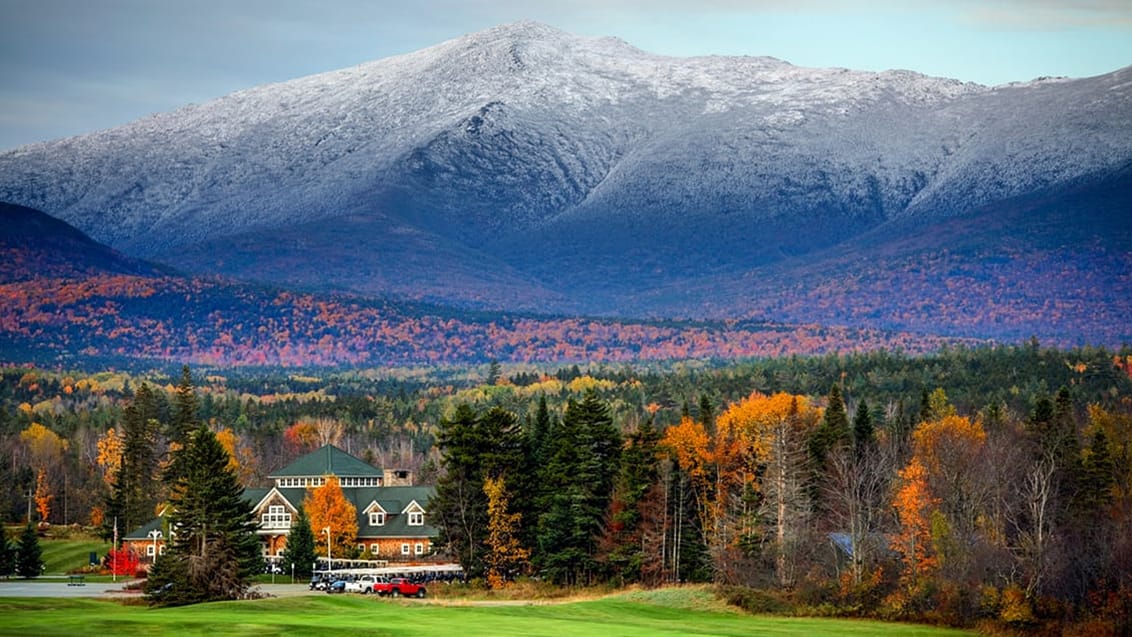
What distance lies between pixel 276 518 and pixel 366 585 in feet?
99.1

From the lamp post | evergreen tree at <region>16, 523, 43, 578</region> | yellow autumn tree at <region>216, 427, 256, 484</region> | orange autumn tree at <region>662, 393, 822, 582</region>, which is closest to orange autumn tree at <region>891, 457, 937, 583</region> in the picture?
orange autumn tree at <region>662, 393, 822, 582</region>

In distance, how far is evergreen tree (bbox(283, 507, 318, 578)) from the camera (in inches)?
4594

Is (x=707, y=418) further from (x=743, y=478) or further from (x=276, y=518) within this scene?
(x=276, y=518)

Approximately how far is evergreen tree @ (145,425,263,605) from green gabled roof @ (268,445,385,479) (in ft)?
104

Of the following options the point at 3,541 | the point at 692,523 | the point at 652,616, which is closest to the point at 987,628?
the point at 652,616

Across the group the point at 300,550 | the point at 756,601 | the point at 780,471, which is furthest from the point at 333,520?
the point at 756,601

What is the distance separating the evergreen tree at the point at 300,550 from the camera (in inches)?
4594

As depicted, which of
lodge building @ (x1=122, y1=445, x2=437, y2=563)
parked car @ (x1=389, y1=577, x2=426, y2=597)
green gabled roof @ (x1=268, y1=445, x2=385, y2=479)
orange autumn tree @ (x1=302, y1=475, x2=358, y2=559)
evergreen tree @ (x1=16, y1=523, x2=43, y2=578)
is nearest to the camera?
parked car @ (x1=389, y1=577, x2=426, y2=597)

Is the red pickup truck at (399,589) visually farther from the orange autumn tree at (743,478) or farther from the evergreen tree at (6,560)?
the evergreen tree at (6,560)

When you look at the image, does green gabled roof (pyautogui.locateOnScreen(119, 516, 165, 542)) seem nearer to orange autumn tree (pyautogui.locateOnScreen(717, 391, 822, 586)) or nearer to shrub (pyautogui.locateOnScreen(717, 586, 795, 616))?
orange autumn tree (pyautogui.locateOnScreen(717, 391, 822, 586))

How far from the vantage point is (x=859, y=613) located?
94938 millimetres

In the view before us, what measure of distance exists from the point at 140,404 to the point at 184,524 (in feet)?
185

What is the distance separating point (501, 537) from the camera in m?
112

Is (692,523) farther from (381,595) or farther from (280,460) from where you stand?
(280,460)
